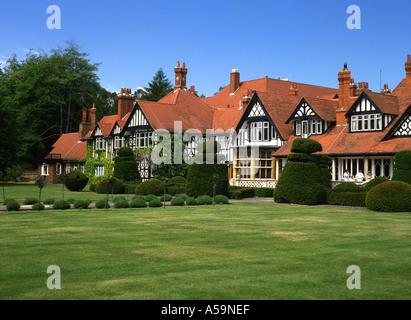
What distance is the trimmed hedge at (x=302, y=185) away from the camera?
27.2 m

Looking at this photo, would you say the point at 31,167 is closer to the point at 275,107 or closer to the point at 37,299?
the point at 275,107

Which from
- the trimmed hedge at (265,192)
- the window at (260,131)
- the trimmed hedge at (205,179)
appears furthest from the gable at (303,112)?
the trimmed hedge at (205,179)

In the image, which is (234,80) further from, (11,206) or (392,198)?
(11,206)

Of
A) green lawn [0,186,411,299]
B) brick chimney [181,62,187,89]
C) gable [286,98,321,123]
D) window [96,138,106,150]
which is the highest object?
brick chimney [181,62,187,89]

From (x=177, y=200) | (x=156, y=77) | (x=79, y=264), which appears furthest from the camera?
(x=156, y=77)

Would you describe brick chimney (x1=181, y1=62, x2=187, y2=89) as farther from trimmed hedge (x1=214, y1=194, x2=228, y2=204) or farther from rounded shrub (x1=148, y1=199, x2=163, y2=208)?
rounded shrub (x1=148, y1=199, x2=163, y2=208)

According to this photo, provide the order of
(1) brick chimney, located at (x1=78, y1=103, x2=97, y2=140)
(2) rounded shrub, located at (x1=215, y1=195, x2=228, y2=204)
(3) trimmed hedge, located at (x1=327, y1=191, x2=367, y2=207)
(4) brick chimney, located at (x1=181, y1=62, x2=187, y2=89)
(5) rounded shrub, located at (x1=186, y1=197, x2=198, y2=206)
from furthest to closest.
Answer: (1) brick chimney, located at (x1=78, y1=103, x2=97, y2=140) < (4) brick chimney, located at (x1=181, y1=62, x2=187, y2=89) < (2) rounded shrub, located at (x1=215, y1=195, x2=228, y2=204) < (5) rounded shrub, located at (x1=186, y1=197, x2=198, y2=206) < (3) trimmed hedge, located at (x1=327, y1=191, x2=367, y2=207)

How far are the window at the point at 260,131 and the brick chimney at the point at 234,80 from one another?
17589mm

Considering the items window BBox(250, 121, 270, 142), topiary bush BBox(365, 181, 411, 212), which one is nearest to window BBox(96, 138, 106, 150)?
window BBox(250, 121, 270, 142)

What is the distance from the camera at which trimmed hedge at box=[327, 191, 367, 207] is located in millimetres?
25781

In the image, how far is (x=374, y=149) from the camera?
3216 centimetres

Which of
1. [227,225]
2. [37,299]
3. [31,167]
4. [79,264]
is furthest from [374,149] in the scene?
[31,167]

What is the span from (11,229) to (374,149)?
2402 centimetres

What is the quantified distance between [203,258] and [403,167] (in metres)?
19.5
